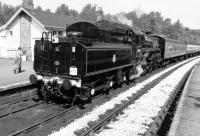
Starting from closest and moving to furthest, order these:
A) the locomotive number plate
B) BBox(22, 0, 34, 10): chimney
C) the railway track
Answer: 1. the railway track
2. the locomotive number plate
3. BBox(22, 0, 34, 10): chimney

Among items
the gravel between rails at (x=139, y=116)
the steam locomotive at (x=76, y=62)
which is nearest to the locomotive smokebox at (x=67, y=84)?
the steam locomotive at (x=76, y=62)

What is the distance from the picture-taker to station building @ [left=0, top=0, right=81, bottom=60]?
75.8 ft

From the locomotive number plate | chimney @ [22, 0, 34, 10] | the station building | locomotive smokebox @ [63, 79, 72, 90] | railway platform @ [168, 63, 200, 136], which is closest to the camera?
railway platform @ [168, 63, 200, 136]

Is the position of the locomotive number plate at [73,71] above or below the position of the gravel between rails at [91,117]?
above

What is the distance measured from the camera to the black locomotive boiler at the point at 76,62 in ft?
27.1

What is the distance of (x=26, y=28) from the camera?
24.6 meters

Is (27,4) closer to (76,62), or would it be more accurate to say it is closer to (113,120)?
(76,62)

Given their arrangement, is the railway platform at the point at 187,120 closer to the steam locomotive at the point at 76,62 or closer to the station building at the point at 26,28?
the steam locomotive at the point at 76,62

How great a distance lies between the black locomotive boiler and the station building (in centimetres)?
1277

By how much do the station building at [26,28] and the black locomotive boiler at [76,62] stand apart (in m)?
12.8

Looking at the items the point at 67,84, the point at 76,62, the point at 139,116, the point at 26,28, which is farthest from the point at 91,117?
the point at 26,28

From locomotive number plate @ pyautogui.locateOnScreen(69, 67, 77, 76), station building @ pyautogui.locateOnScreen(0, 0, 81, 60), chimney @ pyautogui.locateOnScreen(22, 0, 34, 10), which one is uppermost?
chimney @ pyautogui.locateOnScreen(22, 0, 34, 10)

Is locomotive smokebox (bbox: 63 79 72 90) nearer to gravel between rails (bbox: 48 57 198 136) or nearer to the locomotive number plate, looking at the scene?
the locomotive number plate

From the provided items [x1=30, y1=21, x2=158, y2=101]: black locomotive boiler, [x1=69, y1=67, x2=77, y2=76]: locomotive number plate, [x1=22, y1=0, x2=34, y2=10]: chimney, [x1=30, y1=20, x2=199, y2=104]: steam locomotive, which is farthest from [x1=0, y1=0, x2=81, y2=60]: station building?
[x1=69, y1=67, x2=77, y2=76]: locomotive number plate
